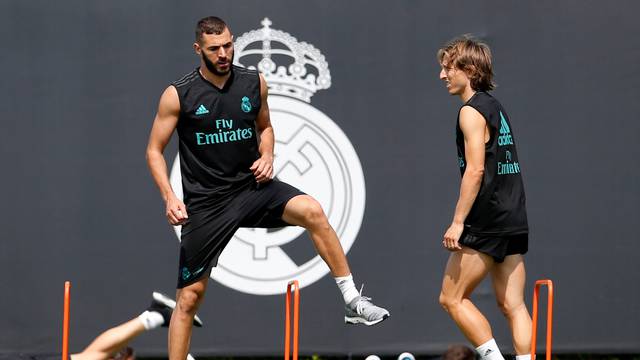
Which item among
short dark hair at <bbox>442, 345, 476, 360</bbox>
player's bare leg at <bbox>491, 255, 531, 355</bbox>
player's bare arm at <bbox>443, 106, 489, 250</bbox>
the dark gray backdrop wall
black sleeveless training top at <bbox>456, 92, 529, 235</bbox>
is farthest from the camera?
the dark gray backdrop wall

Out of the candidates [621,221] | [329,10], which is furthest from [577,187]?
[329,10]

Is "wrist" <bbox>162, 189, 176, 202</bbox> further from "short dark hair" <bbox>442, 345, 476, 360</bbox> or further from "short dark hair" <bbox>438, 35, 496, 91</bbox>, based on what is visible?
"short dark hair" <bbox>442, 345, 476, 360</bbox>

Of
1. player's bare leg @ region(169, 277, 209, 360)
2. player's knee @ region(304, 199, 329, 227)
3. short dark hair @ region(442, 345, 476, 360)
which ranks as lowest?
short dark hair @ region(442, 345, 476, 360)

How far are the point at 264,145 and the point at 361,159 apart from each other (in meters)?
1.63

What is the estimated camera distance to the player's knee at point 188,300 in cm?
504

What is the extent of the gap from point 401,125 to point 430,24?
688 mm

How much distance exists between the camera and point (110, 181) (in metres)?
6.73

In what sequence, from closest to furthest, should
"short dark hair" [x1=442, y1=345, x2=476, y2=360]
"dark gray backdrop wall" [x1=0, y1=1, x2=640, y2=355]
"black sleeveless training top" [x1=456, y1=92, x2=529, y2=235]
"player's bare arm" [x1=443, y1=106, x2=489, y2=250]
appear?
1. "player's bare arm" [x1=443, y1=106, x2=489, y2=250]
2. "black sleeveless training top" [x1=456, y1=92, x2=529, y2=235]
3. "short dark hair" [x1=442, y1=345, x2=476, y2=360]
4. "dark gray backdrop wall" [x1=0, y1=1, x2=640, y2=355]

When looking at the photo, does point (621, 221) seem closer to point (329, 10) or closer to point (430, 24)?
point (430, 24)

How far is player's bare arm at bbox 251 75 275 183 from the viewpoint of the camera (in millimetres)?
5055

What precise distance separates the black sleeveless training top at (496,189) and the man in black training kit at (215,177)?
2.15ft

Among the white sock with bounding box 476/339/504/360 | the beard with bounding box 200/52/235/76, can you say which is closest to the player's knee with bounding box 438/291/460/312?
the white sock with bounding box 476/339/504/360

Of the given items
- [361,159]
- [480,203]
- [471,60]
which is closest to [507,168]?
[480,203]

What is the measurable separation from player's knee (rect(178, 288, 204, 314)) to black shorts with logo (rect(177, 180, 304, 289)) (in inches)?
1.7
